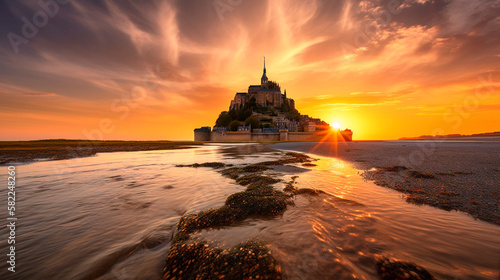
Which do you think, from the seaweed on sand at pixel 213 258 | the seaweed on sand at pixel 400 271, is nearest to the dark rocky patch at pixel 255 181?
the seaweed on sand at pixel 213 258

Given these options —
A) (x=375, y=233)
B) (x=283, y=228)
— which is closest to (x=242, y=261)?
(x=283, y=228)

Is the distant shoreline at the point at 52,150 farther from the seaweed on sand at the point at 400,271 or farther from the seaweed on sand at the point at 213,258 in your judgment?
the seaweed on sand at the point at 400,271

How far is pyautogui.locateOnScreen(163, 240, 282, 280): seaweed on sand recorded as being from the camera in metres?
2.83

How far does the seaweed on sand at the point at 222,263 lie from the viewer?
9.28ft

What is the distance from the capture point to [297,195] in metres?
7.02

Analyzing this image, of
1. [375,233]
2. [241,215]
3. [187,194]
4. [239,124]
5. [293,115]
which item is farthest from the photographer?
[293,115]

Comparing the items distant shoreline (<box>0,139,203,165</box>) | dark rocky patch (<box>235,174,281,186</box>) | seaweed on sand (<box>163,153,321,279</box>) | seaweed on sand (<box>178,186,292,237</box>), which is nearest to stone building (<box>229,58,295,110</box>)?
distant shoreline (<box>0,139,203,165</box>)

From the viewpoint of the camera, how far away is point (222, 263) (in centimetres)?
306

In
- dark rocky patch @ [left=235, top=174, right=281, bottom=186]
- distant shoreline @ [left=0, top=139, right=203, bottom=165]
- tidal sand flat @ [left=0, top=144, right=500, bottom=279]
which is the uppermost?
distant shoreline @ [left=0, top=139, right=203, bottom=165]

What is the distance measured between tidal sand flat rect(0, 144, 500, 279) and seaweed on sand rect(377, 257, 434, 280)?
0.02m

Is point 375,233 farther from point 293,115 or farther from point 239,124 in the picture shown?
point 293,115

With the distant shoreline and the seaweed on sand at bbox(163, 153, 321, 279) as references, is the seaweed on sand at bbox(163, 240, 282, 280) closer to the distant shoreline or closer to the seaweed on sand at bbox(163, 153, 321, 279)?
the seaweed on sand at bbox(163, 153, 321, 279)

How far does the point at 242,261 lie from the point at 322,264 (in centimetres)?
143

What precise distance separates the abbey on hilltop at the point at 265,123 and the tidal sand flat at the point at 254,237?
3405 inches
